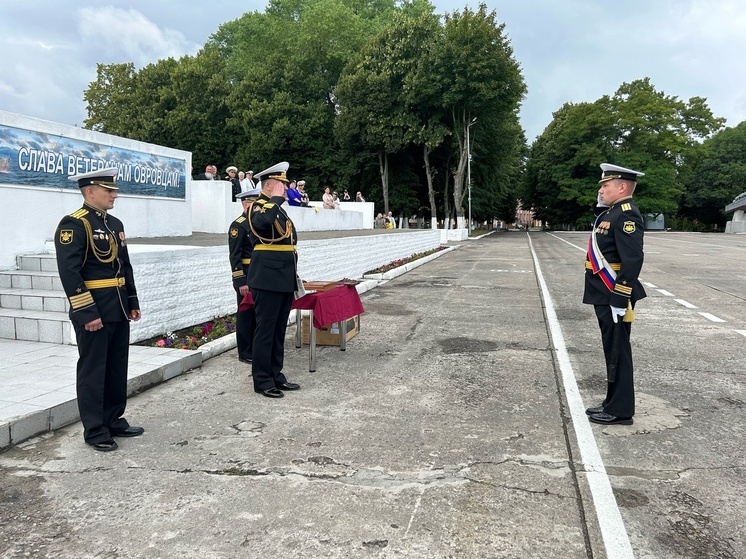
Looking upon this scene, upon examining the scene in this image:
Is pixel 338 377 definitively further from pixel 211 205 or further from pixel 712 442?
pixel 211 205

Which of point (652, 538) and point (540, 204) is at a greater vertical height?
point (540, 204)

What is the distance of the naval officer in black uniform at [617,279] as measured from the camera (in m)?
4.40

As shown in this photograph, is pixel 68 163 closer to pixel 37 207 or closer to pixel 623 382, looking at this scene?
pixel 37 207

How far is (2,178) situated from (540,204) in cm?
7814

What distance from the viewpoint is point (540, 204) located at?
8038cm

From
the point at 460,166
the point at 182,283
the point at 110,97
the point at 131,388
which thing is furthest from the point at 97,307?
the point at 110,97

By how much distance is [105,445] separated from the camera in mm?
4125

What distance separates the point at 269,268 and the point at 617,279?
3026 millimetres

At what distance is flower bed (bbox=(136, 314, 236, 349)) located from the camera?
7.01 meters

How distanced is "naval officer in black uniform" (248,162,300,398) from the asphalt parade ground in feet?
1.15

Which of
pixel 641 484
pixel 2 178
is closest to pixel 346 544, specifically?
pixel 641 484

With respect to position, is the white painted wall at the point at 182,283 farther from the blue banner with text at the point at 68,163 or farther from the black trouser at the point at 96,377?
the black trouser at the point at 96,377

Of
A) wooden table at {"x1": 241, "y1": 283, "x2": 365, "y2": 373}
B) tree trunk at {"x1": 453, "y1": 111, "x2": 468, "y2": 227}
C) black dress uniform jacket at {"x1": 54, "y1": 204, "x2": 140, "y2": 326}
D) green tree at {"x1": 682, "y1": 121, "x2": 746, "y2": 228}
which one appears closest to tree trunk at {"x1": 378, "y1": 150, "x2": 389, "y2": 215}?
tree trunk at {"x1": 453, "y1": 111, "x2": 468, "y2": 227}

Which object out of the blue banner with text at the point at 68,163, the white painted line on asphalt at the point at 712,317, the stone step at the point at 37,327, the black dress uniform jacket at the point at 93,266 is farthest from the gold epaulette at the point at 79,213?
the white painted line on asphalt at the point at 712,317
